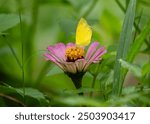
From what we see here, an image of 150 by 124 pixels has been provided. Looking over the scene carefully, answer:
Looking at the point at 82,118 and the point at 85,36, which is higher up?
the point at 85,36

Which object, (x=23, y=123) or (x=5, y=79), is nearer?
(x=23, y=123)

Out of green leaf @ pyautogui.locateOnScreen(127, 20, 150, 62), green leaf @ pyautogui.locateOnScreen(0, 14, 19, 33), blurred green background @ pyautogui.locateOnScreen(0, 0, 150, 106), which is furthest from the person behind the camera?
blurred green background @ pyautogui.locateOnScreen(0, 0, 150, 106)

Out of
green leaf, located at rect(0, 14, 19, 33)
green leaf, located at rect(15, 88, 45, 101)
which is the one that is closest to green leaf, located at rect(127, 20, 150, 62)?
green leaf, located at rect(15, 88, 45, 101)

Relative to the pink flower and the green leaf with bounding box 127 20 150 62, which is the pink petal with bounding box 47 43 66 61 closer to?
the pink flower

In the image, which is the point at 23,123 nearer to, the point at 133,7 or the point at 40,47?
the point at 133,7

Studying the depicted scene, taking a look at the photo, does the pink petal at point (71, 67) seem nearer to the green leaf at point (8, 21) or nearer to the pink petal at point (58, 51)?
the pink petal at point (58, 51)

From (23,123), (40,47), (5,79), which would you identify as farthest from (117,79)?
(40,47)

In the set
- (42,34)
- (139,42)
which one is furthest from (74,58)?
(42,34)
